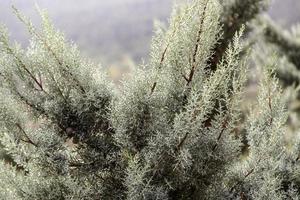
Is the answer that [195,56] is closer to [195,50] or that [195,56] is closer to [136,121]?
[195,50]

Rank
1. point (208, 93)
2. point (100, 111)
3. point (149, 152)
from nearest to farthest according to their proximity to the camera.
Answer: point (208, 93) → point (149, 152) → point (100, 111)

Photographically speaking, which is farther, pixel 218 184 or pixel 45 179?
pixel 218 184

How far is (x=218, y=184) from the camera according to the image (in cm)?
498

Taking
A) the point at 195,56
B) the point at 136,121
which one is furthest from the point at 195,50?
the point at 136,121

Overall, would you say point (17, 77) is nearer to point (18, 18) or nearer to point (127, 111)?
point (18, 18)

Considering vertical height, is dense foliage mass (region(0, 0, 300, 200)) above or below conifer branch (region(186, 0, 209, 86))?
below

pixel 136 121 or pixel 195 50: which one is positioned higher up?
pixel 195 50

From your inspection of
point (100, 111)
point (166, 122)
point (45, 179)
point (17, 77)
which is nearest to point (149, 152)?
point (166, 122)

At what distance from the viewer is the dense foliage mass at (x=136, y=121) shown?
179 inches

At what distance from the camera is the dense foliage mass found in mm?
4539

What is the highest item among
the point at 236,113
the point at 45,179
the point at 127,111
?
the point at 236,113

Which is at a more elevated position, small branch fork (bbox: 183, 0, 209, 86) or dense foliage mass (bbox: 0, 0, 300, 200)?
small branch fork (bbox: 183, 0, 209, 86)

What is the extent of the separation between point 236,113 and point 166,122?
636mm

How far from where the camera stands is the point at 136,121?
4695 mm
